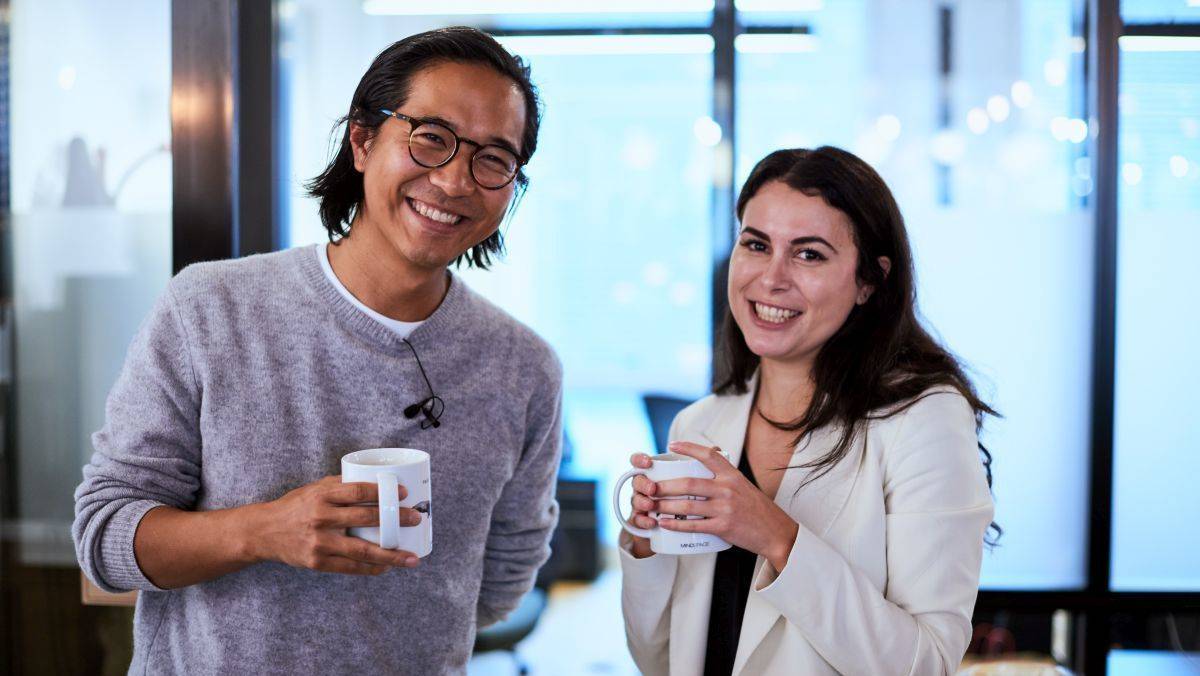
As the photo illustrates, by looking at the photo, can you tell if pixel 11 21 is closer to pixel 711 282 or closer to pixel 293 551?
pixel 293 551

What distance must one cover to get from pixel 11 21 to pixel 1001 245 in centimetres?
253

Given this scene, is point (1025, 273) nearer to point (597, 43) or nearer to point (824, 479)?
point (824, 479)

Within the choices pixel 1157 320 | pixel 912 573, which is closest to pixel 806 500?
pixel 912 573

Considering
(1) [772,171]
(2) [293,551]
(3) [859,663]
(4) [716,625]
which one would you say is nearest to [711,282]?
(1) [772,171]

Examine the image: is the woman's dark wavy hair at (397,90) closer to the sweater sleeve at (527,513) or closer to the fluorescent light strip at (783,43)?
the sweater sleeve at (527,513)

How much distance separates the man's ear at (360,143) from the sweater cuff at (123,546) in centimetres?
58

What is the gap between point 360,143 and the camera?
4.57 feet

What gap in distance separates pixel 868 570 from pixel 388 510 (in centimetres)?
71

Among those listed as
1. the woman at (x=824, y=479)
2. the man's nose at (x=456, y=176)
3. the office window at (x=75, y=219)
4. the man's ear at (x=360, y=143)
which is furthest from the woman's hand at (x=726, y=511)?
the office window at (x=75, y=219)

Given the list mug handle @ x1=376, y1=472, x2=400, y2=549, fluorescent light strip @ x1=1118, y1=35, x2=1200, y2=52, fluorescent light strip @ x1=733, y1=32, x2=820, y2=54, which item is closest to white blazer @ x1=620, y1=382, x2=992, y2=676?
mug handle @ x1=376, y1=472, x2=400, y2=549

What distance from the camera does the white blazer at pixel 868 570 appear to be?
124 centimetres

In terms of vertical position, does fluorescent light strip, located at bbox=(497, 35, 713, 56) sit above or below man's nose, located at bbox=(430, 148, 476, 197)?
above

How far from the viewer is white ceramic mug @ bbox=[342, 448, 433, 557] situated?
106 centimetres

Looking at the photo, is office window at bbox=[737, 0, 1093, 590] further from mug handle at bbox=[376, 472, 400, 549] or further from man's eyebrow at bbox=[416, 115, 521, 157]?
mug handle at bbox=[376, 472, 400, 549]
